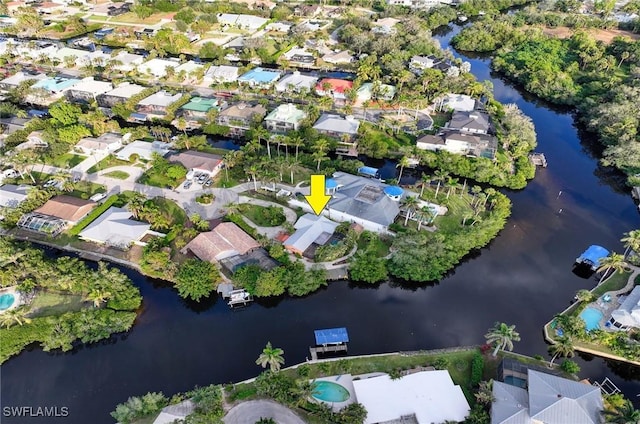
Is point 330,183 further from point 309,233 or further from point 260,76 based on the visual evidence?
point 260,76

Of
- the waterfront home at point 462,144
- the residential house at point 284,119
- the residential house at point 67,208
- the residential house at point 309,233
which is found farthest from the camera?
the residential house at point 284,119

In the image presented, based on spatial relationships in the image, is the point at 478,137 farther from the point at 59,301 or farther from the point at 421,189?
the point at 59,301

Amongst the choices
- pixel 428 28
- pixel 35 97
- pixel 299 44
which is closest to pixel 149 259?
pixel 35 97

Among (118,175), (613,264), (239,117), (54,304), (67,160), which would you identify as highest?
(239,117)

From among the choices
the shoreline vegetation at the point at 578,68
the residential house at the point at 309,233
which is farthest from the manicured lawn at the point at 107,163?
the shoreline vegetation at the point at 578,68

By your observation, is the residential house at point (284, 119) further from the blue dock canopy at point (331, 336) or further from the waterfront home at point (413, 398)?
the waterfront home at point (413, 398)

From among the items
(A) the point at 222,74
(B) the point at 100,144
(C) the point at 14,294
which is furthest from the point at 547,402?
(A) the point at 222,74

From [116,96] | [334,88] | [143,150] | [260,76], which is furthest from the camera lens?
[260,76]
